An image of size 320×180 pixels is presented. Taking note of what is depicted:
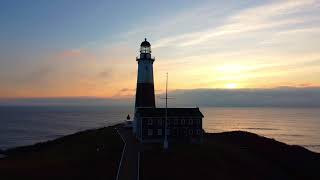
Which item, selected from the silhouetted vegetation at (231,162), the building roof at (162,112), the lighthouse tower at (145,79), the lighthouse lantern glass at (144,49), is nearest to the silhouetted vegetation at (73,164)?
the silhouetted vegetation at (231,162)

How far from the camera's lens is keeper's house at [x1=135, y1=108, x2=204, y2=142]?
177 ft

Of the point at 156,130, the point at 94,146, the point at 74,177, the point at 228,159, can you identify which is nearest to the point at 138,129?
the point at 156,130

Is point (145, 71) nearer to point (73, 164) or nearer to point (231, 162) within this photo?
point (231, 162)

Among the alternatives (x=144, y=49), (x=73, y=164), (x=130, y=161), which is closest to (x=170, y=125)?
(x=130, y=161)

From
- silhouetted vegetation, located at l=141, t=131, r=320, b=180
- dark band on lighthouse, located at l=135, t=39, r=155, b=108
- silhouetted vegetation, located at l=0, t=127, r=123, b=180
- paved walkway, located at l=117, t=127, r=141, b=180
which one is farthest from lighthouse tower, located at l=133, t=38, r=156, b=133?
silhouetted vegetation, located at l=141, t=131, r=320, b=180

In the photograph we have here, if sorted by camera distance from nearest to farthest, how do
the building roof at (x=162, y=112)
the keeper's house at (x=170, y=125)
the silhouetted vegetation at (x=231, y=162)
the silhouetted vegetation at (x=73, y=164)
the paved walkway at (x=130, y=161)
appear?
the paved walkway at (x=130, y=161) → the silhouetted vegetation at (x=73, y=164) → the silhouetted vegetation at (x=231, y=162) → the keeper's house at (x=170, y=125) → the building roof at (x=162, y=112)

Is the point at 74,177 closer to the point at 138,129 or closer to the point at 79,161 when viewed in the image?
the point at 79,161

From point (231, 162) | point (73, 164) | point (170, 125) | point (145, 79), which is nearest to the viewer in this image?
point (73, 164)

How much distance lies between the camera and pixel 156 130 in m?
54.3

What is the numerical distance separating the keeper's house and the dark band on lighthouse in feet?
14.9

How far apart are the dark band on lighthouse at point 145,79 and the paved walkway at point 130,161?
6.93m

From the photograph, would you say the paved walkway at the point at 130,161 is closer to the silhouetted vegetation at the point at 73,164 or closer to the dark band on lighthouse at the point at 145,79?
the silhouetted vegetation at the point at 73,164

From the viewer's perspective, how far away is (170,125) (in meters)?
54.8

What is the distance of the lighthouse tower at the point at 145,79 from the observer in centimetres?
5994
